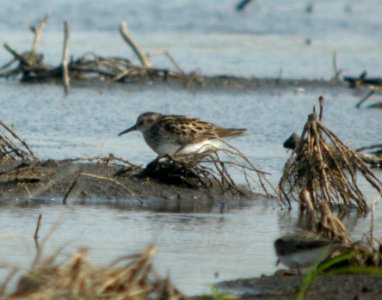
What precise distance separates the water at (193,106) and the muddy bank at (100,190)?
0.28 meters

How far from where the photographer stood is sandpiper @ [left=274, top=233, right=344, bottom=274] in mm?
6434

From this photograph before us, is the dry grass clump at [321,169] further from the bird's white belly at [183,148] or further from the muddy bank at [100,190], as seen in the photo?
the bird's white belly at [183,148]

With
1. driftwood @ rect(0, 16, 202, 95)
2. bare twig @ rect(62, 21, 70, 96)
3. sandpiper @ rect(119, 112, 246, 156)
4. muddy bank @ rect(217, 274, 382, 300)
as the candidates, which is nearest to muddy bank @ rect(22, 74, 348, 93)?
driftwood @ rect(0, 16, 202, 95)

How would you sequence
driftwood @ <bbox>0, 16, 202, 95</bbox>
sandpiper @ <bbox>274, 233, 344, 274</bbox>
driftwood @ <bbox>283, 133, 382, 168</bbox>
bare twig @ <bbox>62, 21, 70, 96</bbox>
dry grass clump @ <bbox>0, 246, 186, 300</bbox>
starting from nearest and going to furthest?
dry grass clump @ <bbox>0, 246, 186, 300</bbox> < sandpiper @ <bbox>274, 233, 344, 274</bbox> < driftwood @ <bbox>283, 133, 382, 168</bbox> < bare twig @ <bbox>62, 21, 70, 96</bbox> < driftwood @ <bbox>0, 16, 202, 95</bbox>

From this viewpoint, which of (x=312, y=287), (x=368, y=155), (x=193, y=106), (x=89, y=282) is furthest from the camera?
(x=193, y=106)

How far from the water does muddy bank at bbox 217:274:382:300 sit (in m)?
0.22

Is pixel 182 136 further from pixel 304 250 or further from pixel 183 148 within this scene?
pixel 304 250

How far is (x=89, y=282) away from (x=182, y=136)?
5.19m

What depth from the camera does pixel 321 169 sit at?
880 cm

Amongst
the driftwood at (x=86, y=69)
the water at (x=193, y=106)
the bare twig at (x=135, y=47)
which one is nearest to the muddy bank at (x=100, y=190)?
the water at (x=193, y=106)

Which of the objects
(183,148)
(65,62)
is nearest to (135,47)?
(65,62)

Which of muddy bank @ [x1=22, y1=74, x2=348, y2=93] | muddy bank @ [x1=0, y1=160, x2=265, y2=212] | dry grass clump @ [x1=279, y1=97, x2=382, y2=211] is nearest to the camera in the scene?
dry grass clump @ [x1=279, y1=97, x2=382, y2=211]

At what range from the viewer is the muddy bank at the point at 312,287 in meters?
6.08

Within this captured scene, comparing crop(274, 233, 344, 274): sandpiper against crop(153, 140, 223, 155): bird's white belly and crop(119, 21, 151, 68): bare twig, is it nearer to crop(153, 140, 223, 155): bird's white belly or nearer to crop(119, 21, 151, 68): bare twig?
crop(153, 140, 223, 155): bird's white belly
